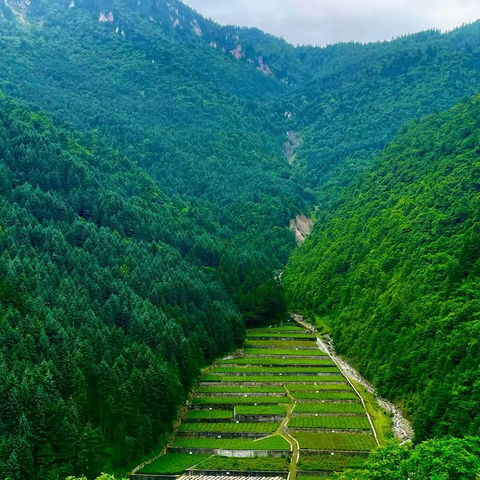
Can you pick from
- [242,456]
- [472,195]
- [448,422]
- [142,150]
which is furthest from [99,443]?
[142,150]

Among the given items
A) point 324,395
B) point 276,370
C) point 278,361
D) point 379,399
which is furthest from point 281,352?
point 379,399

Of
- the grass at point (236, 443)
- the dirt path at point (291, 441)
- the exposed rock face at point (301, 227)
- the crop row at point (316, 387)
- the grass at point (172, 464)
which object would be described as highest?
the exposed rock face at point (301, 227)

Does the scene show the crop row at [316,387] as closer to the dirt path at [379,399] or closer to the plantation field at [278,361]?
the dirt path at [379,399]

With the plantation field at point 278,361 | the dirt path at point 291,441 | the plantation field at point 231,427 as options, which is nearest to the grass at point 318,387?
the dirt path at point 291,441

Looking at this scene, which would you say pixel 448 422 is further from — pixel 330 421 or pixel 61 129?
pixel 61 129

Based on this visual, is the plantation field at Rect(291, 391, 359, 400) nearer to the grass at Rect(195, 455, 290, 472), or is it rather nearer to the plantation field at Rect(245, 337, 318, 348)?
the grass at Rect(195, 455, 290, 472)

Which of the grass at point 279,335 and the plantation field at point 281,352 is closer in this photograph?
the plantation field at point 281,352
